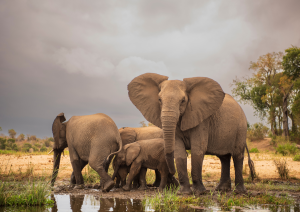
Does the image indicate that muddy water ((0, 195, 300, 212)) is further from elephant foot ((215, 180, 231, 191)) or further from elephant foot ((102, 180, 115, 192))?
elephant foot ((215, 180, 231, 191))

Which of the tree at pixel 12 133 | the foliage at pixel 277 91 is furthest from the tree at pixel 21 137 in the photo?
the foliage at pixel 277 91

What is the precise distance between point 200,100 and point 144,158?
2248mm

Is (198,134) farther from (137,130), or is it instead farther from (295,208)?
(137,130)

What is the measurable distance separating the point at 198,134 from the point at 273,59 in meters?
31.6

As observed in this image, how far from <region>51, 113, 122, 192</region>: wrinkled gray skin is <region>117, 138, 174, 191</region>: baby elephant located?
0.32 metres

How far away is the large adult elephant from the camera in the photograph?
6.25 m

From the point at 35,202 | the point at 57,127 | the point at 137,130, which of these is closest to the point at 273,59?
the point at 137,130

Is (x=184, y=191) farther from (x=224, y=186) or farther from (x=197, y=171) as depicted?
(x=224, y=186)

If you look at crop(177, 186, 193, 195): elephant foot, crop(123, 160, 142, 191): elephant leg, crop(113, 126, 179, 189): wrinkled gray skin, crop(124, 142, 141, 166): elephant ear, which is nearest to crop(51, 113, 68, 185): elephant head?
crop(113, 126, 179, 189): wrinkled gray skin

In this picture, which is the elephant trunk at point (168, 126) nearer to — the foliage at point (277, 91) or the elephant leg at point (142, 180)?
the elephant leg at point (142, 180)

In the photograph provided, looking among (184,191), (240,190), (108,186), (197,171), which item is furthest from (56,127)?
(240,190)

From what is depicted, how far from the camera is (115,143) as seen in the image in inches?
323

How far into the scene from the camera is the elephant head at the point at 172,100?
609cm

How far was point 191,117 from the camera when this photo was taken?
6.58 meters
